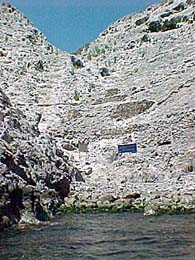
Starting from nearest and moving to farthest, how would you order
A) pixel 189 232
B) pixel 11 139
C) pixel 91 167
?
pixel 189 232 < pixel 11 139 < pixel 91 167

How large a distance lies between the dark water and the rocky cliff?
7.18ft

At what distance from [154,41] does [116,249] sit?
4227 centimetres

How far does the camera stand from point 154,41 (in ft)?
184

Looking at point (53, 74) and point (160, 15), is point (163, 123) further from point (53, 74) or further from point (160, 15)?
point (160, 15)

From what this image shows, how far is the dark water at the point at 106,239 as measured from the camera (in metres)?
15.2

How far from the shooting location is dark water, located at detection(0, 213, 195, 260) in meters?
15.2

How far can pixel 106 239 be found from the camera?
17906mm

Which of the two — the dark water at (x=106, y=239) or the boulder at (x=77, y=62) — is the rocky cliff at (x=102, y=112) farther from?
the dark water at (x=106, y=239)

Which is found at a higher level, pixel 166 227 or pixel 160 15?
pixel 160 15

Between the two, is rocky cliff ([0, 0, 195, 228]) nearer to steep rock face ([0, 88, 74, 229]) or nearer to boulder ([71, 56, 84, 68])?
steep rock face ([0, 88, 74, 229])

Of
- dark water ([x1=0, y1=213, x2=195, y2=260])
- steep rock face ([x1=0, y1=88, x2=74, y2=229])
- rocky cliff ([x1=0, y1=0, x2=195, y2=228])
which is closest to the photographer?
dark water ([x1=0, y1=213, x2=195, y2=260])

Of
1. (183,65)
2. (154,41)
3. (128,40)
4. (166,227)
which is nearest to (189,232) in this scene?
(166,227)

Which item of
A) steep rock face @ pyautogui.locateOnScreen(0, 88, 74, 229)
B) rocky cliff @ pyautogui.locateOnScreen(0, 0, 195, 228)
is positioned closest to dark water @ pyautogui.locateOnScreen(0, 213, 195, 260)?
steep rock face @ pyautogui.locateOnScreen(0, 88, 74, 229)

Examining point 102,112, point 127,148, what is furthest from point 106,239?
point 102,112
